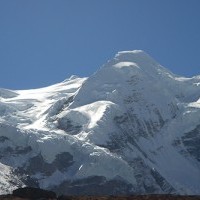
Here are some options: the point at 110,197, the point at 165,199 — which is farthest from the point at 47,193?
the point at 165,199

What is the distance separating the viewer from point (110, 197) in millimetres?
52844

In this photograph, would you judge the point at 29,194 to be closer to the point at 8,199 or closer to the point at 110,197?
the point at 8,199

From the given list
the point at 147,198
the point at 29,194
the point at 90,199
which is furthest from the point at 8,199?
the point at 147,198

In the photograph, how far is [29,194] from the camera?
54094 millimetres

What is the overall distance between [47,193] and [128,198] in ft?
21.0

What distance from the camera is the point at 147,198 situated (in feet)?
170

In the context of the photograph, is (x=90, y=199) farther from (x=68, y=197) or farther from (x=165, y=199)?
(x=165, y=199)

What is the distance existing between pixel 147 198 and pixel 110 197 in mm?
2737

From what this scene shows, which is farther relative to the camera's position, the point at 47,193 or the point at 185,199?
the point at 47,193

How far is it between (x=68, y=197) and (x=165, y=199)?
6.87 m

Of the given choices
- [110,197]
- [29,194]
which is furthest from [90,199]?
[29,194]

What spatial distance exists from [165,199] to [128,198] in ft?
8.37

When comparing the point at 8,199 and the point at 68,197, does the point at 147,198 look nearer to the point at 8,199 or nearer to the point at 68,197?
the point at 68,197

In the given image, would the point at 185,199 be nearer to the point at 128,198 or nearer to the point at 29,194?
the point at 128,198
